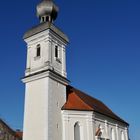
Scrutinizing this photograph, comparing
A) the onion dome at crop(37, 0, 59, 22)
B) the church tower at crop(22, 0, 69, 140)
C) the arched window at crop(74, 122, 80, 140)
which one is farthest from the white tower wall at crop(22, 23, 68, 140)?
the onion dome at crop(37, 0, 59, 22)

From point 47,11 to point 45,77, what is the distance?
899 cm

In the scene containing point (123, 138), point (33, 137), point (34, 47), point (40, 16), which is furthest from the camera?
point (123, 138)

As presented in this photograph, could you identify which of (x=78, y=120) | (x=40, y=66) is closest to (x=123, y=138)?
(x=78, y=120)

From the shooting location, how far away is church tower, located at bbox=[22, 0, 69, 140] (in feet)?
89.3

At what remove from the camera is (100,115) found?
106ft

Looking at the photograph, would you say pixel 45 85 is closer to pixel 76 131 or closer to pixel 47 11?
pixel 76 131

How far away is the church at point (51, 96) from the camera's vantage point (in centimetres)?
2747

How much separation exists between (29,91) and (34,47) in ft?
17.4

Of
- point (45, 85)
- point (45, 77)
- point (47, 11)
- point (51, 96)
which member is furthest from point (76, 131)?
point (47, 11)

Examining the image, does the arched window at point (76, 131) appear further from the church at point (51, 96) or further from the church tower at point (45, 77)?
the church tower at point (45, 77)

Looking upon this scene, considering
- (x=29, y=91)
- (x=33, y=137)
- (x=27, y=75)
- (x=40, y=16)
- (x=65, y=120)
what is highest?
(x=40, y=16)

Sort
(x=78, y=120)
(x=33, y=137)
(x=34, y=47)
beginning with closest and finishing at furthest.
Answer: (x=33, y=137) < (x=78, y=120) < (x=34, y=47)

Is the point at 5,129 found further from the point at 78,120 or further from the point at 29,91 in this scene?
→ the point at 78,120

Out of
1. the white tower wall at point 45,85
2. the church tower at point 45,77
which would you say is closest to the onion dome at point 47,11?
the church tower at point 45,77
